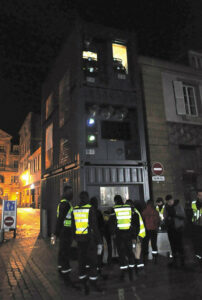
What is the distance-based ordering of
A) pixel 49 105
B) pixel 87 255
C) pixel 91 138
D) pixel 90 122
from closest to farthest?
1. pixel 87 255
2. pixel 91 138
3. pixel 90 122
4. pixel 49 105

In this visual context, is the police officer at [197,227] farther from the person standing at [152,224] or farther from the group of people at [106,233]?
the person standing at [152,224]

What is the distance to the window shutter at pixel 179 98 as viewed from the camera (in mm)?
11917

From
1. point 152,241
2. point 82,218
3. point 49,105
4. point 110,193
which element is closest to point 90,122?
point 110,193

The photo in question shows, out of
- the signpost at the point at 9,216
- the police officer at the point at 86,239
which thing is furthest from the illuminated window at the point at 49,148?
the police officer at the point at 86,239

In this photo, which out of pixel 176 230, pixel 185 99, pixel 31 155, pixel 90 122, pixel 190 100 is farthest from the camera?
pixel 31 155

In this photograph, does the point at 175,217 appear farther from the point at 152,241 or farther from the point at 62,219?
the point at 62,219

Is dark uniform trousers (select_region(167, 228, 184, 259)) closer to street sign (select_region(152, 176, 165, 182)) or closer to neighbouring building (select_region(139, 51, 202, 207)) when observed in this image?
street sign (select_region(152, 176, 165, 182))

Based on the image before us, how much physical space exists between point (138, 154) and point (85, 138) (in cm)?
255

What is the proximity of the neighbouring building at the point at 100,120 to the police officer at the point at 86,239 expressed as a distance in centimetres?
400

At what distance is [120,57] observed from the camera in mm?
11508

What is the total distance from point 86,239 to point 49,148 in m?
9.56

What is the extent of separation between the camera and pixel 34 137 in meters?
46.6

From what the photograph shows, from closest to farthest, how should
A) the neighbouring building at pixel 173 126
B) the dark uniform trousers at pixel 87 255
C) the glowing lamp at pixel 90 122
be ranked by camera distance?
the dark uniform trousers at pixel 87 255 → the glowing lamp at pixel 90 122 → the neighbouring building at pixel 173 126

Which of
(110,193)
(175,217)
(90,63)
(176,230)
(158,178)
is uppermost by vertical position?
(90,63)
